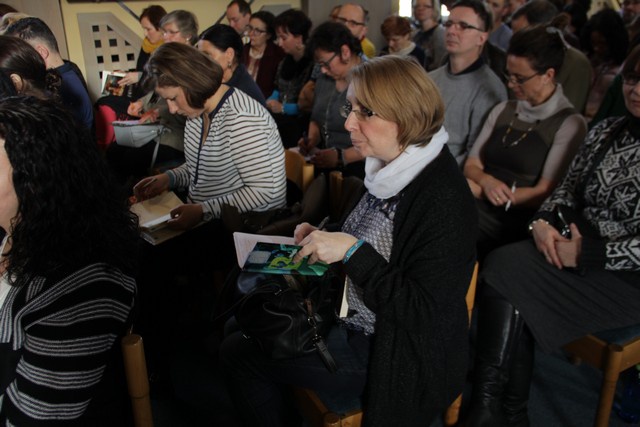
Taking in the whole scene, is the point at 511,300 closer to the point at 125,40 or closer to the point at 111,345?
the point at 111,345

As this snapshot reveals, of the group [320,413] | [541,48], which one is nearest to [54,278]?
[320,413]

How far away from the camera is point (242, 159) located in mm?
2174

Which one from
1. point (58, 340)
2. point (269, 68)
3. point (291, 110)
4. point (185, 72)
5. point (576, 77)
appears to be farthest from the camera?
point (269, 68)

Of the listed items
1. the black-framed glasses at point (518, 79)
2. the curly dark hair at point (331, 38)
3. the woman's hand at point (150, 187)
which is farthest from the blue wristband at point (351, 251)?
the curly dark hair at point (331, 38)

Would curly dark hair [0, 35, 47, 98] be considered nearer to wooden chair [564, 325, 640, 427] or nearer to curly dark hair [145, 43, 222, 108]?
curly dark hair [145, 43, 222, 108]

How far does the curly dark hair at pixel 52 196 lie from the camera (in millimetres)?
1096

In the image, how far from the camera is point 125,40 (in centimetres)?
529

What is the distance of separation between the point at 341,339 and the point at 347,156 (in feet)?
5.21

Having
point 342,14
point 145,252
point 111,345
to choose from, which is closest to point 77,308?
point 111,345

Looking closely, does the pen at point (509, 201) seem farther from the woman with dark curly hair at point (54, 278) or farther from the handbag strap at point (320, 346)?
the woman with dark curly hair at point (54, 278)

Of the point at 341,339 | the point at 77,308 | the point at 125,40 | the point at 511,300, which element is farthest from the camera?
the point at 125,40

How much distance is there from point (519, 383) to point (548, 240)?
0.51m

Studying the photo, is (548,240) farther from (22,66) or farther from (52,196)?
(22,66)

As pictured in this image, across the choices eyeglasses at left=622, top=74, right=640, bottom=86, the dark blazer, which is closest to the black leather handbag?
eyeglasses at left=622, top=74, right=640, bottom=86
